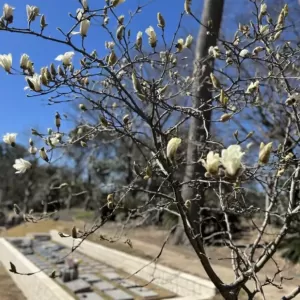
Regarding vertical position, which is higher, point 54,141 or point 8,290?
point 54,141

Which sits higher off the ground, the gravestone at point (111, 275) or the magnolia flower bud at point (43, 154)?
the magnolia flower bud at point (43, 154)

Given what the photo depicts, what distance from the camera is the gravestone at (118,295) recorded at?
21.5 feet

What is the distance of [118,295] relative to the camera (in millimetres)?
6699

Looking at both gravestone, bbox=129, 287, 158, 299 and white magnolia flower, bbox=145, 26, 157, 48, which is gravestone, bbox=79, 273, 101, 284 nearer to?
gravestone, bbox=129, 287, 158, 299

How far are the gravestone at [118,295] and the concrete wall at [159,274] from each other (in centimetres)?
53

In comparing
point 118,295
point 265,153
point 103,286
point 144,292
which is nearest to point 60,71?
point 265,153

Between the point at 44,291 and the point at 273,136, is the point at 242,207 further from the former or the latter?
the point at 273,136

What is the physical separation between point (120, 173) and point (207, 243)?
60.3ft

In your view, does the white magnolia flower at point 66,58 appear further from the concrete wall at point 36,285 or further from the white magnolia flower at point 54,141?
the concrete wall at point 36,285

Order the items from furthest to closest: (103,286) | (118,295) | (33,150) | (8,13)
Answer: (103,286)
(118,295)
(33,150)
(8,13)

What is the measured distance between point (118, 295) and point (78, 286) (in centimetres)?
81

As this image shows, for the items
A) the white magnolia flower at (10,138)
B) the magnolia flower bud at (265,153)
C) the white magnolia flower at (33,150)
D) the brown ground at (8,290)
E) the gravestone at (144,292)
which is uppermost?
the white magnolia flower at (10,138)

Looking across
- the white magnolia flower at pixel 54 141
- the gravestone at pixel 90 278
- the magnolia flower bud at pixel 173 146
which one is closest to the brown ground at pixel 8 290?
the gravestone at pixel 90 278

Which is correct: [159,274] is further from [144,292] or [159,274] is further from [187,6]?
[187,6]
